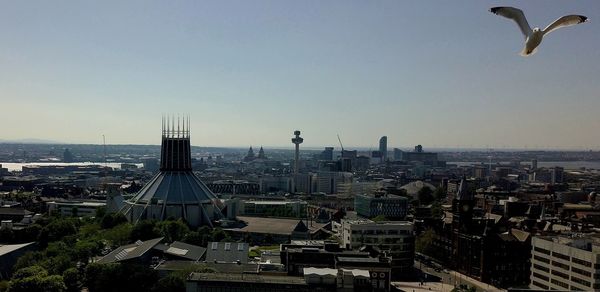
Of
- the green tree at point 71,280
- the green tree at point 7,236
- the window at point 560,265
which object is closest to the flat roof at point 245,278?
the green tree at point 71,280

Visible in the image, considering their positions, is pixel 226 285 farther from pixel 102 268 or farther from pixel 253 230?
pixel 253 230

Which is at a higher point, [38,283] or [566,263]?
[566,263]

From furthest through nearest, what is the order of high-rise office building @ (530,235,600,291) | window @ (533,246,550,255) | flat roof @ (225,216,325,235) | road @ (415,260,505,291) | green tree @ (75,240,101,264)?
flat roof @ (225,216,325,235)
road @ (415,260,505,291)
green tree @ (75,240,101,264)
window @ (533,246,550,255)
high-rise office building @ (530,235,600,291)

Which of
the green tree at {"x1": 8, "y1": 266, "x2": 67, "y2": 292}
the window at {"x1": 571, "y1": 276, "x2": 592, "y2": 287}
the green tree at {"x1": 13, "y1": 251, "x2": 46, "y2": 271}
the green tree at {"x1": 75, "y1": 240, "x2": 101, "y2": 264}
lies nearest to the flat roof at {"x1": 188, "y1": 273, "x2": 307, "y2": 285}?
the green tree at {"x1": 8, "y1": 266, "x2": 67, "y2": 292}

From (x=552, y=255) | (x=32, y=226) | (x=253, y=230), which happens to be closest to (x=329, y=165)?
(x=253, y=230)

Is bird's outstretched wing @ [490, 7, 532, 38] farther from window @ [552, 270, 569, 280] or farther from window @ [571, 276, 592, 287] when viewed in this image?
window @ [552, 270, 569, 280]

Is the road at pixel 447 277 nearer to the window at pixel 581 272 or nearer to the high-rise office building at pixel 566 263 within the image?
the high-rise office building at pixel 566 263

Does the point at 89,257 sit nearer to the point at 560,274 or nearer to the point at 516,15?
the point at 560,274

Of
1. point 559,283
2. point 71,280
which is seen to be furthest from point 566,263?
point 71,280
